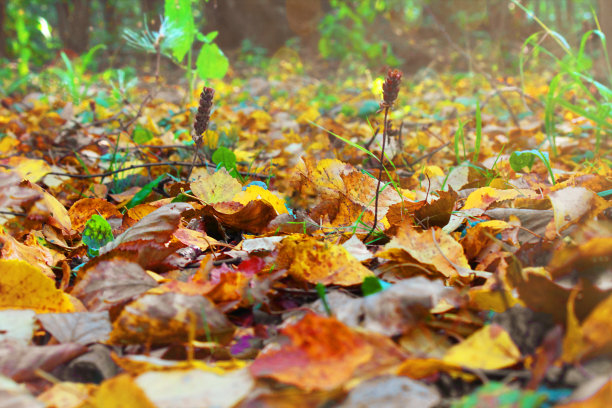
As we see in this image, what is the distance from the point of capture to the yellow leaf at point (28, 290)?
644 mm

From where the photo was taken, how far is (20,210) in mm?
1051

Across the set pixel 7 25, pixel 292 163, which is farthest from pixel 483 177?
pixel 7 25

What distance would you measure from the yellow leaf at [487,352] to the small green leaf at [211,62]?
1.79m

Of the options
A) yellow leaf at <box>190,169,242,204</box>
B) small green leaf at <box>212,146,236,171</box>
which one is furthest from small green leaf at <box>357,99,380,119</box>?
yellow leaf at <box>190,169,242,204</box>

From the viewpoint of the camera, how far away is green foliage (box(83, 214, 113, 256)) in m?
0.89

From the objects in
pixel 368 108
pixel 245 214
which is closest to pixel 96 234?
pixel 245 214

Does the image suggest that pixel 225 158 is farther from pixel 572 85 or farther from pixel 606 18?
pixel 606 18

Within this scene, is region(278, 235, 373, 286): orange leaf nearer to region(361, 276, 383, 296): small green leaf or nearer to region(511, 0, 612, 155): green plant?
region(361, 276, 383, 296): small green leaf

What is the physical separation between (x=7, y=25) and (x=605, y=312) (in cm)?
1080

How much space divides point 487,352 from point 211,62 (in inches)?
72.6

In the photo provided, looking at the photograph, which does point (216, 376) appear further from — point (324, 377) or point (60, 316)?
point (60, 316)

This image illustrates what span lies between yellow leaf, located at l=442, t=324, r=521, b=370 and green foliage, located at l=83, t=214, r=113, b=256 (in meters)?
0.65

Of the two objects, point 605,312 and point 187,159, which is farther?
point 187,159

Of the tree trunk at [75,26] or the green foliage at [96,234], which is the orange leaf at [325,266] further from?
the tree trunk at [75,26]
